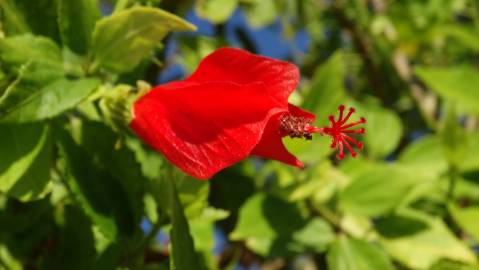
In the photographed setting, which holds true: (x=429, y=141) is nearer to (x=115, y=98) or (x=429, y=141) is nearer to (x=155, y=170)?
(x=155, y=170)

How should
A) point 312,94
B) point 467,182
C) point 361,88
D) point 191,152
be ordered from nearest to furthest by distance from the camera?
point 191,152
point 312,94
point 467,182
point 361,88

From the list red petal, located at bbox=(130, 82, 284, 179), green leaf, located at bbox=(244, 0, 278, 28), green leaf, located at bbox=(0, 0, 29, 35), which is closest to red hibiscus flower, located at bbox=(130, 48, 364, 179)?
red petal, located at bbox=(130, 82, 284, 179)

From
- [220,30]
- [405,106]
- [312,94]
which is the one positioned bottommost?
[405,106]

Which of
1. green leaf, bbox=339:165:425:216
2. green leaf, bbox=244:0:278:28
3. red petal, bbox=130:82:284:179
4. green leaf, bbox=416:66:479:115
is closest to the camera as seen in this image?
red petal, bbox=130:82:284:179

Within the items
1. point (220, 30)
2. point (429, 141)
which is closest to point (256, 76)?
point (429, 141)

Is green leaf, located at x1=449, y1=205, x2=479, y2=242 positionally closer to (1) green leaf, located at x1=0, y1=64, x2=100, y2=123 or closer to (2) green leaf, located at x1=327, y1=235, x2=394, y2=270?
(2) green leaf, located at x1=327, y1=235, x2=394, y2=270

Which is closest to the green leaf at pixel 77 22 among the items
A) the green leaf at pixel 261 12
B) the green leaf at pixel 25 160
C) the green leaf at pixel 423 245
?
the green leaf at pixel 25 160

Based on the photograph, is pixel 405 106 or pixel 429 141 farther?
pixel 405 106
